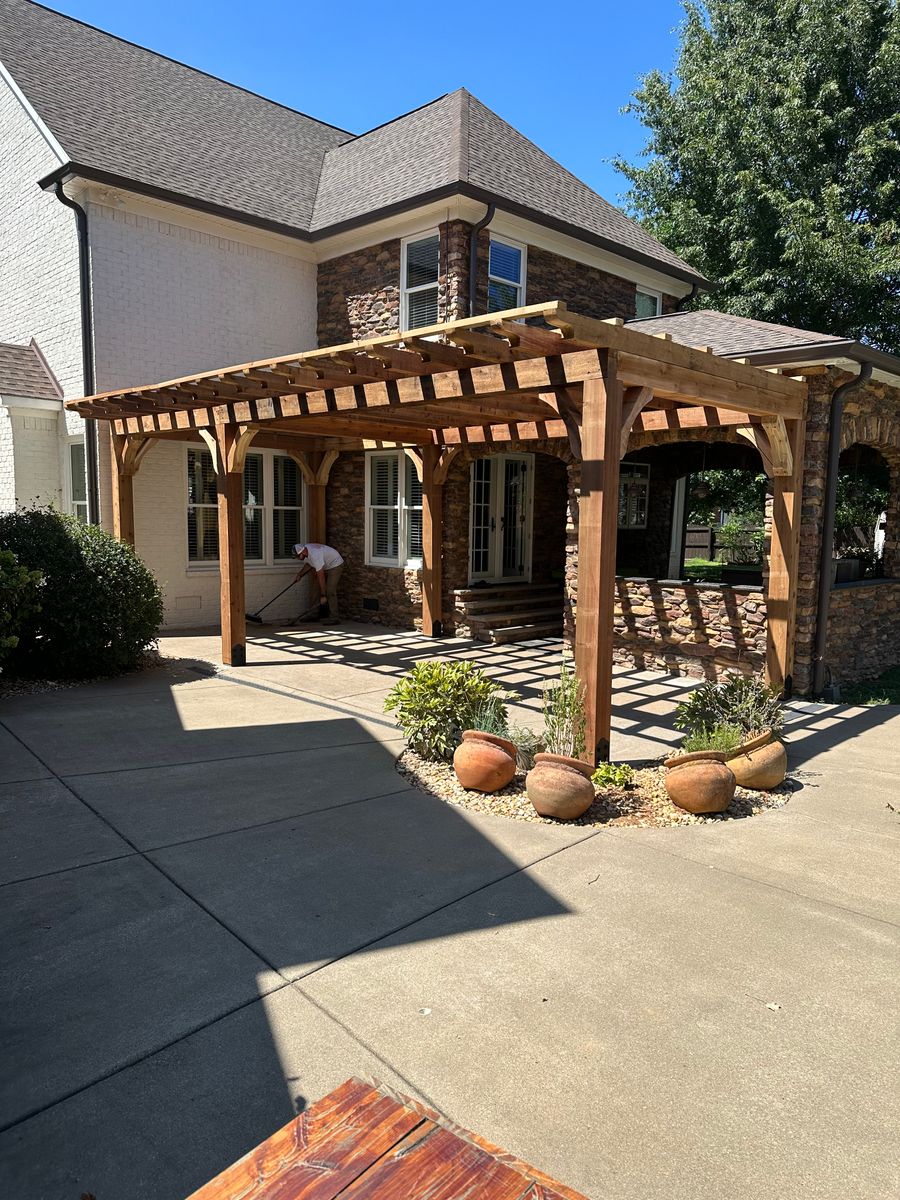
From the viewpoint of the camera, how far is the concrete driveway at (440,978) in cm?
237

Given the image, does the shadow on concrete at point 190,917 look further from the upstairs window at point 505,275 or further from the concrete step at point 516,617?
the upstairs window at point 505,275

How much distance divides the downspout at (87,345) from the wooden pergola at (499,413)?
322 mm

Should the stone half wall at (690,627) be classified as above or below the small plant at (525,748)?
above

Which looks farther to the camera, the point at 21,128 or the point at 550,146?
the point at 550,146

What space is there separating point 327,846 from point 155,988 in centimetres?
150

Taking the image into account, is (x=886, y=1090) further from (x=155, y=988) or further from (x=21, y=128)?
(x=21, y=128)

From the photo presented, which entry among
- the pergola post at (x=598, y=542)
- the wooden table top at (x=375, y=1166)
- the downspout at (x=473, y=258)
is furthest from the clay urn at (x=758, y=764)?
the downspout at (x=473, y=258)

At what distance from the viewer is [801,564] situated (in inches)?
327

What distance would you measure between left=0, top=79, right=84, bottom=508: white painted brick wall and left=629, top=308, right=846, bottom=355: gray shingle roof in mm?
8064

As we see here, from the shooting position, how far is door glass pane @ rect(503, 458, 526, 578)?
13.2 m

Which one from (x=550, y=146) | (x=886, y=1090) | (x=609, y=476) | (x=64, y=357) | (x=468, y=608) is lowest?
(x=886, y=1090)

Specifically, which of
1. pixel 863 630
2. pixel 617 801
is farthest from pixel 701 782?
pixel 863 630

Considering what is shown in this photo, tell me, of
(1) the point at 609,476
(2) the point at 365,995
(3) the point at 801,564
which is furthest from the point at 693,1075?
(3) the point at 801,564

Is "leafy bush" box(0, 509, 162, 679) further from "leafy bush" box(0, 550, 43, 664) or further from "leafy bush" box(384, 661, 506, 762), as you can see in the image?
"leafy bush" box(384, 661, 506, 762)
